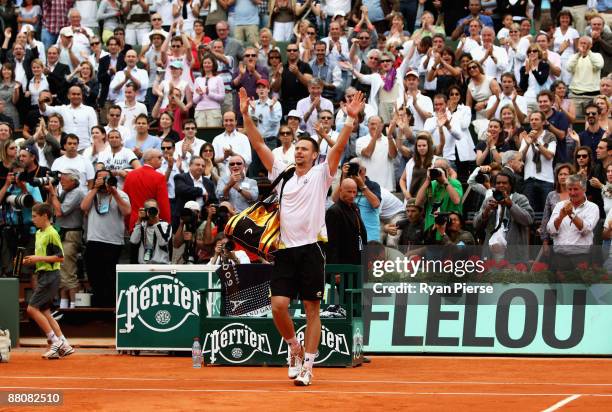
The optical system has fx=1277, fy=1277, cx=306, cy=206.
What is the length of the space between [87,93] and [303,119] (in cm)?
A: 438

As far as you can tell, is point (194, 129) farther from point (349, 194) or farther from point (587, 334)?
point (587, 334)

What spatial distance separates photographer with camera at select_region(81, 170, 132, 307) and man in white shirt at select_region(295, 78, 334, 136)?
12.7ft

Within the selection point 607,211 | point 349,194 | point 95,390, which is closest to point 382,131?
point 607,211

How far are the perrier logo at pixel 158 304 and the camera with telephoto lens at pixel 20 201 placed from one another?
2.98 meters

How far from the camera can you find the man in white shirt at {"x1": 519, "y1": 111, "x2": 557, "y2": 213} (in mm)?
18844

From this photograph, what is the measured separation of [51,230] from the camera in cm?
1611

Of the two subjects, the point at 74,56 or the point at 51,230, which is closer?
the point at 51,230

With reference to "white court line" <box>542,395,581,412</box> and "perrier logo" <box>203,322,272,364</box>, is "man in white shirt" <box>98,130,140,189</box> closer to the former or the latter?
"perrier logo" <box>203,322,272,364</box>

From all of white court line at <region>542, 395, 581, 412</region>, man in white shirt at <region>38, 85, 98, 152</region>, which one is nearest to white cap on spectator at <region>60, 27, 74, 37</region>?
man in white shirt at <region>38, 85, 98, 152</region>

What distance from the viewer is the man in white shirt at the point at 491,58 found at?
22.0 meters

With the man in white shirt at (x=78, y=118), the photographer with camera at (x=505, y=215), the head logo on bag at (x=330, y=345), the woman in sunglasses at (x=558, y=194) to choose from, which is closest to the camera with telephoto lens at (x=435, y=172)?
the photographer with camera at (x=505, y=215)

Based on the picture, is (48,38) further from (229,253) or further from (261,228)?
(261,228)

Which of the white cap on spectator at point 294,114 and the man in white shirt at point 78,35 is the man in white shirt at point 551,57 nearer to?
the white cap on spectator at point 294,114

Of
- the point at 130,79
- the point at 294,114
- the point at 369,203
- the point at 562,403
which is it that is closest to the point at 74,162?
the point at 130,79
